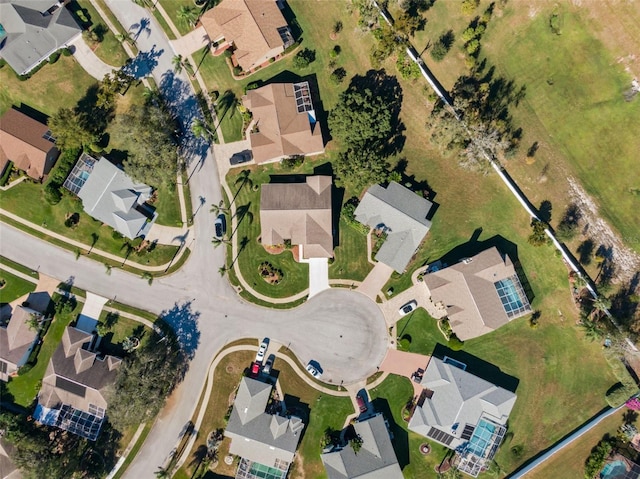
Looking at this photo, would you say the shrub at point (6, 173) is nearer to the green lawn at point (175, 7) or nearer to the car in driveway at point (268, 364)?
the green lawn at point (175, 7)

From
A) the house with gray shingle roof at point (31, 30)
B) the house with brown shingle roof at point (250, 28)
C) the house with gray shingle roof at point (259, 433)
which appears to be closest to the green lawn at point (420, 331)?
the house with gray shingle roof at point (259, 433)

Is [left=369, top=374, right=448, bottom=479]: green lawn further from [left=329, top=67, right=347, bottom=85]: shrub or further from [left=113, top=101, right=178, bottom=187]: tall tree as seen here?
[left=329, top=67, right=347, bottom=85]: shrub

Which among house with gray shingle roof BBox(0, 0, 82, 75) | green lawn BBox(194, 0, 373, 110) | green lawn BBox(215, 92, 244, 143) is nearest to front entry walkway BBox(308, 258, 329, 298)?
green lawn BBox(215, 92, 244, 143)

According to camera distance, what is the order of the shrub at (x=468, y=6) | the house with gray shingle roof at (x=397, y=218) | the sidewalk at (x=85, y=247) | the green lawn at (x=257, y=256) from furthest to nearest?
the sidewalk at (x=85, y=247) < the green lawn at (x=257, y=256) < the house with gray shingle roof at (x=397, y=218) < the shrub at (x=468, y=6)

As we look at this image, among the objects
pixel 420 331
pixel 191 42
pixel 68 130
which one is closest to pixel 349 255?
pixel 420 331

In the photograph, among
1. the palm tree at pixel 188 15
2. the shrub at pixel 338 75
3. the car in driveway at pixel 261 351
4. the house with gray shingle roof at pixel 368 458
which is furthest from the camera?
the palm tree at pixel 188 15

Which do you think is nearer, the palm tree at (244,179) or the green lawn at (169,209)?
the palm tree at (244,179)
